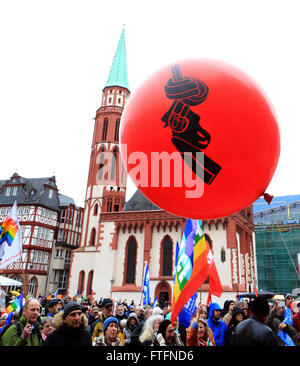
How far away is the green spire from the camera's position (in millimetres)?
42828

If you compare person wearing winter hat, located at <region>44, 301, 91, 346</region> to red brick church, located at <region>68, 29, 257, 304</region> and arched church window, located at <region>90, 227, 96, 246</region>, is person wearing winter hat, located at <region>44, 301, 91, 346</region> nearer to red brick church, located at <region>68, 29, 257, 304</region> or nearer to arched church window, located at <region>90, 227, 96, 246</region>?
red brick church, located at <region>68, 29, 257, 304</region>

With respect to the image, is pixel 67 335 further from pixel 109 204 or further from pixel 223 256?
pixel 109 204

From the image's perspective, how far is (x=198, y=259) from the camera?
21.7ft

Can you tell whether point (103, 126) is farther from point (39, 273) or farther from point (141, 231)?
point (39, 273)

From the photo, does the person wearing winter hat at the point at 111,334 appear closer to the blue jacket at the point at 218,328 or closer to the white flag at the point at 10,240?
the blue jacket at the point at 218,328

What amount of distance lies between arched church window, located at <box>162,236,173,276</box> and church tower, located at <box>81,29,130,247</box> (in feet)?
24.8

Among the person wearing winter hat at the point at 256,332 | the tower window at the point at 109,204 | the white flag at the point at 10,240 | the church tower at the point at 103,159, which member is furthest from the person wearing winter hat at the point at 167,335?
the tower window at the point at 109,204

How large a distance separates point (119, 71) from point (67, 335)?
44.6 m

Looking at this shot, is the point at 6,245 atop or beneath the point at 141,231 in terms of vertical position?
beneath

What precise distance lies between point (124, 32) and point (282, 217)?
→ 37.5 m

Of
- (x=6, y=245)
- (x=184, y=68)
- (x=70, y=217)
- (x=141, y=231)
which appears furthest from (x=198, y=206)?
(x=70, y=217)

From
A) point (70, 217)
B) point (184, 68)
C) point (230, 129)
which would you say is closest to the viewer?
point (230, 129)

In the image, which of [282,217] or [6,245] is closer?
[6,245]
